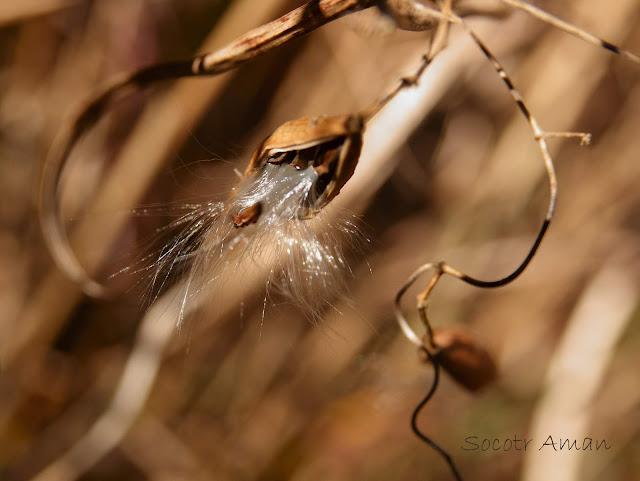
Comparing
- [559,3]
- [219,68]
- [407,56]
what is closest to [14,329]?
[219,68]

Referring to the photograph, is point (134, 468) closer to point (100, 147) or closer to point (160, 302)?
point (160, 302)

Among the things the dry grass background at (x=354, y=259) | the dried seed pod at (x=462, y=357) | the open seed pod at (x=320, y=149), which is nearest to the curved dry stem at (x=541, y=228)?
the dried seed pod at (x=462, y=357)

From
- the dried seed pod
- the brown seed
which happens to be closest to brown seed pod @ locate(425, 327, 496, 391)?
the dried seed pod

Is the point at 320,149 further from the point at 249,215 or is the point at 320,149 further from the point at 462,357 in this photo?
the point at 462,357

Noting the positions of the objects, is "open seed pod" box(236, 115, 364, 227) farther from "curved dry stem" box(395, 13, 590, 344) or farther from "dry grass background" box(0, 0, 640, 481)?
"dry grass background" box(0, 0, 640, 481)

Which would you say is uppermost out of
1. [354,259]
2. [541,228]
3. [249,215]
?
[249,215]

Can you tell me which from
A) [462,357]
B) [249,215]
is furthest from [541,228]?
[249,215]
